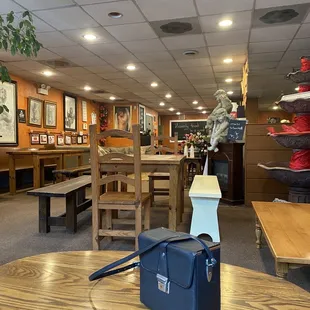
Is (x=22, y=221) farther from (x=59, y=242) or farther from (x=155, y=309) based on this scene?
(x=155, y=309)

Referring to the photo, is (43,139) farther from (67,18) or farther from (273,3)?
(273,3)

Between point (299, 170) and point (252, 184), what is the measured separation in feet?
4.87

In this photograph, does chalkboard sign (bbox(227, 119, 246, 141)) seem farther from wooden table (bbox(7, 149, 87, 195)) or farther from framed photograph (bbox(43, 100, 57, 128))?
framed photograph (bbox(43, 100, 57, 128))

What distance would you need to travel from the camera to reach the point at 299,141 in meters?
2.96

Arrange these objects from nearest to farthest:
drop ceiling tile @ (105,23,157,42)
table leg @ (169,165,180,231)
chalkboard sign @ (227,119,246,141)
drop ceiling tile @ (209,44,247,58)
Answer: table leg @ (169,165,180,231) → drop ceiling tile @ (105,23,157,42) → drop ceiling tile @ (209,44,247,58) → chalkboard sign @ (227,119,246,141)

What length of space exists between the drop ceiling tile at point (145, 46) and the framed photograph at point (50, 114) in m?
3.64

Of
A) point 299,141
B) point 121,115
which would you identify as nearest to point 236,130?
point 299,141

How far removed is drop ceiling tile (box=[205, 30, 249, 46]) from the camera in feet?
12.9

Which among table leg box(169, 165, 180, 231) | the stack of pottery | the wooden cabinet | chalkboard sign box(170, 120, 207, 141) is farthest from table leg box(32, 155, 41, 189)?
→ chalkboard sign box(170, 120, 207, 141)

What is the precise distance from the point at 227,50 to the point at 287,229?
353 cm

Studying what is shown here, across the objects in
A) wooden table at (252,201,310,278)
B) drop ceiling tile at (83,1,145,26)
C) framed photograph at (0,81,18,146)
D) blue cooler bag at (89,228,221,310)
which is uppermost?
drop ceiling tile at (83,1,145,26)

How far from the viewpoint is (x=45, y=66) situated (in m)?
5.62

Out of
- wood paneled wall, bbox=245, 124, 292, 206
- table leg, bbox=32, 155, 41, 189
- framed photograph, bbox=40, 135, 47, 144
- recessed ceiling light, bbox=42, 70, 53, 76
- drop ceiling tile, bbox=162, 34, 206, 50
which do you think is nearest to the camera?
drop ceiling tile, bbox=162, 34, 206, 50

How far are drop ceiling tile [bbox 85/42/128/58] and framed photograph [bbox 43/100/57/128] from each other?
3168mm
